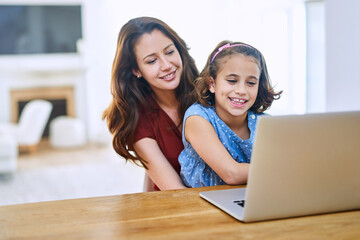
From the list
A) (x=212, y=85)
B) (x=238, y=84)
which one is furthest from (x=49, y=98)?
(x=238, y=84)

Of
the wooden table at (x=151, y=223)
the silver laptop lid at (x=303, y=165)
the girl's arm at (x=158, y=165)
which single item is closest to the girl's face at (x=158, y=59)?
the girl's arm at (x=158, y=165)

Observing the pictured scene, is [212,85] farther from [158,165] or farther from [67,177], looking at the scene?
[67,177]

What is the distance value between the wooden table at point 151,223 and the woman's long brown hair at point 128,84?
22.3 inches

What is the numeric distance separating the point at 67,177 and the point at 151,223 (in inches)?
160

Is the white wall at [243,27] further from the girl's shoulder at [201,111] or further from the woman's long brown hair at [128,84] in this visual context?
the girl's shoulder at [201,111]

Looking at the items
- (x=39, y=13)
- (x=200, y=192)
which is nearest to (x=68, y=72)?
(x=39, y=13)

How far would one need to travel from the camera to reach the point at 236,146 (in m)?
1.44

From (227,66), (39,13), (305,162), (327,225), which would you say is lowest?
(327,225)

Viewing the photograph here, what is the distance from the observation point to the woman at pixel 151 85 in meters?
1.57

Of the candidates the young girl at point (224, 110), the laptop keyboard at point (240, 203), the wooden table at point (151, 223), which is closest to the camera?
the wooden table at point (151, 223)

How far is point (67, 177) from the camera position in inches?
186

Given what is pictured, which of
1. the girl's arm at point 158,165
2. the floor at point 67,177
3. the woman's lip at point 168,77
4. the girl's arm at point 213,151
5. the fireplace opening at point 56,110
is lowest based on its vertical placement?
the floor at point 67,177

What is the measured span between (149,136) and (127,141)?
0.27 ft

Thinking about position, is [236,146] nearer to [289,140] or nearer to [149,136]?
[149,136]
